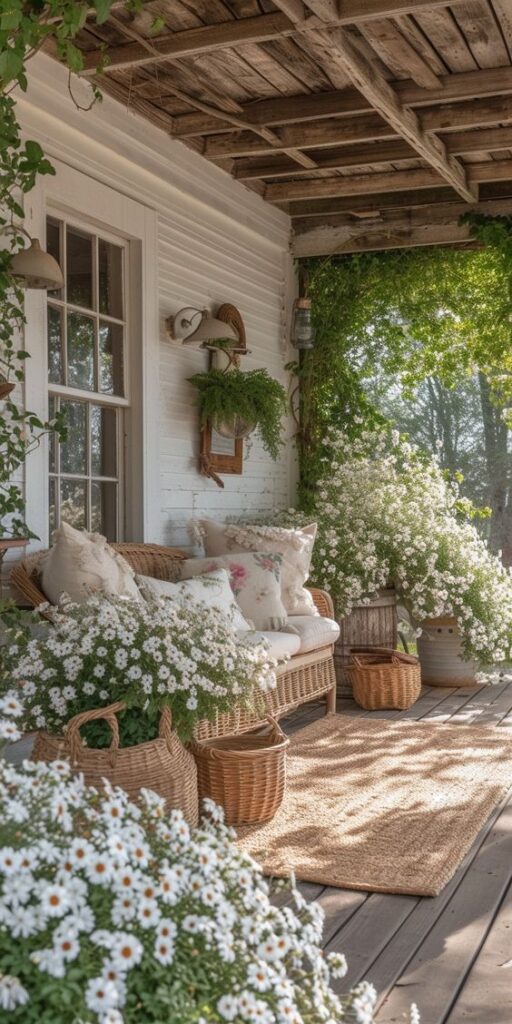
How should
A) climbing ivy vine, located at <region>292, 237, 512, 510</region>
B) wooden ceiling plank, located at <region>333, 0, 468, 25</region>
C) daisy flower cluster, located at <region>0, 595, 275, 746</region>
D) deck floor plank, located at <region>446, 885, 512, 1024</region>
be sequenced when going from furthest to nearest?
climbing ivy vine, located at <region>292, 237, 512, 510</region> < wooden ceiling plank, located at <region>333, 0, 468, 25</region> < daisy flower cluster, located at <region>0, 595, 275, 746</region> < deck floor plank, located at <region>446, 885, 512, 1024</region>

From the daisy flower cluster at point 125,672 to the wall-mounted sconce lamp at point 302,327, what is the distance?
4372mm

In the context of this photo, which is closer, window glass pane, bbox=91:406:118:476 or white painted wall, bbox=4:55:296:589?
white painted wall, bbox=4:55:296:589

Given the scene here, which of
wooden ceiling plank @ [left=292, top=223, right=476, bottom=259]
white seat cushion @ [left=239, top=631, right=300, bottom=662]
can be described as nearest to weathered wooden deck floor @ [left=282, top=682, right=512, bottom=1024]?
white seat cushion @ [left=239, top=631, right=300, bottom=662]

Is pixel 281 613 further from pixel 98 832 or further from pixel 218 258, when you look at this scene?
pixel 98 832

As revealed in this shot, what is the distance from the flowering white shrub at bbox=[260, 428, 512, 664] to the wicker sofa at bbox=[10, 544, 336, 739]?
18.6 inches

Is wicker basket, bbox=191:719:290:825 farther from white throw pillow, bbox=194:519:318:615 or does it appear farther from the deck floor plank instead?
white throw pillow, bbox=194:519:318:615

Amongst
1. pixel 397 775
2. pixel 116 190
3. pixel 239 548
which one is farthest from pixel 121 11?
pixel 397 775

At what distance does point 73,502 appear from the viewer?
16.5 feet

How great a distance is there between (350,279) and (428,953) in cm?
562

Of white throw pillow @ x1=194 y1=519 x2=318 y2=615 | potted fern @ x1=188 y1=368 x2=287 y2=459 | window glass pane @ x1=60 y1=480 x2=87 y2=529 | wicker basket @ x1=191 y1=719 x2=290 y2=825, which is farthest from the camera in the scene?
potted fern @ x1=188 y1=368 x2=287 y2=459

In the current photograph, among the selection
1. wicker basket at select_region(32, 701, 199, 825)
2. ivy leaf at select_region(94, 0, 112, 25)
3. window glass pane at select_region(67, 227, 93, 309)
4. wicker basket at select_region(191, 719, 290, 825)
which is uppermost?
ivy leaf at select_region(94, 0, 112, 25)

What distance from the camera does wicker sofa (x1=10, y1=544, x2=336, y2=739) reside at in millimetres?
4074

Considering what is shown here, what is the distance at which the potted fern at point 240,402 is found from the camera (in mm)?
5988

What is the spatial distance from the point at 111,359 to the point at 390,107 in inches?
71.9
